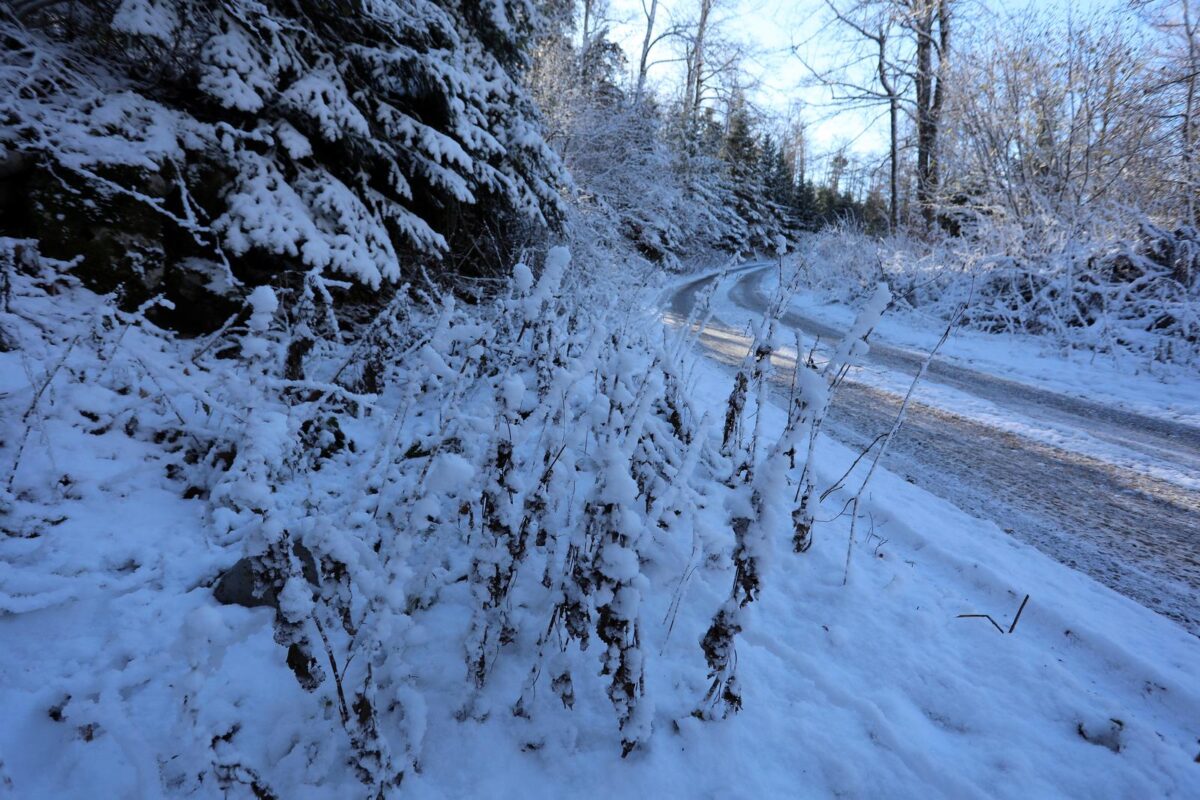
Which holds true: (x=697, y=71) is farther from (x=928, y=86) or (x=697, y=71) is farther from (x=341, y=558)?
(x=341, y=558)

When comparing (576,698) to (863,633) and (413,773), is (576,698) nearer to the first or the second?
(413,773)

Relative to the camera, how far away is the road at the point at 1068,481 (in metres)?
2.42

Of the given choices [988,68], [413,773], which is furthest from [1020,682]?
[988,68]

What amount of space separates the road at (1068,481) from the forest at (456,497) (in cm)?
4

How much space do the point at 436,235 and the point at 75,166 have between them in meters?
2.34

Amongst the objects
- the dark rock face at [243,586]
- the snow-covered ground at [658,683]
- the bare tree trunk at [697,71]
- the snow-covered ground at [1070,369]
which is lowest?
the snow-covered ground at [658,683]

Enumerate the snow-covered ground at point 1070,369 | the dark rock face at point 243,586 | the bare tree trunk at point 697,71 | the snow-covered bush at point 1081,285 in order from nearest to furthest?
the dark rock face at point 243,586 < the snow-covered ground at point 1070,369 < the snow-covered bush at point 1081,285 < the bare tree trunk at point 697,71

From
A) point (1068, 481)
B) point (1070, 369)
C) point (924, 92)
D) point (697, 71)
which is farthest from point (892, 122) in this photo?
point (1068, 481)

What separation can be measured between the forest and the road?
0.04 meters

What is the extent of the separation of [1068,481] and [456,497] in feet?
12.4

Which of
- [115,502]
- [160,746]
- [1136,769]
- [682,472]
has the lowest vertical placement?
[1136,769]

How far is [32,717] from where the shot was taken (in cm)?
130

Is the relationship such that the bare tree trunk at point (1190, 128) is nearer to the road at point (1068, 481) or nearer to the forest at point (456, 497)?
the forest at point (456, 497)

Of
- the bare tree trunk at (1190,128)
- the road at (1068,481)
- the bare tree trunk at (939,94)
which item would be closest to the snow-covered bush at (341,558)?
the road at (1068,481)
